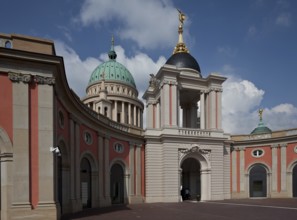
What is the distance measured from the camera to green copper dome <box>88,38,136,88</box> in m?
65.1

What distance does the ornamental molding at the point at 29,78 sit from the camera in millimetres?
14750

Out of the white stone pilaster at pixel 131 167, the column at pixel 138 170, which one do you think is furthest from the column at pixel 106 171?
the column at pixel 138 170

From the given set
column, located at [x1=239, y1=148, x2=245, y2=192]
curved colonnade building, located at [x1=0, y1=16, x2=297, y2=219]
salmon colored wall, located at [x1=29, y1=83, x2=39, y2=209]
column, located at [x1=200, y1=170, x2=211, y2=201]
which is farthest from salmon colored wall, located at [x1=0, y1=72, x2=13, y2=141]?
column, located at [x1=239, y1=148, x2=245, y2=192]

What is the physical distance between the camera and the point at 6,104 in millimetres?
14500

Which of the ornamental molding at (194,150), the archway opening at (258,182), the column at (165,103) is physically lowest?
the archway opening at (258,182)

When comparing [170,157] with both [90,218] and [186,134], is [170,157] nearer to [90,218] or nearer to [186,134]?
[186,134]

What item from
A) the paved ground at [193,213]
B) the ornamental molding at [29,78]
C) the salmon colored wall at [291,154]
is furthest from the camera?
the salmon colored wall at [291,154]

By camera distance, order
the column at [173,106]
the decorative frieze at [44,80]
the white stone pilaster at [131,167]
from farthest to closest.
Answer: the column at [173,106], the white stone pilaster at [131,167], the decorative frieze at [44,80]

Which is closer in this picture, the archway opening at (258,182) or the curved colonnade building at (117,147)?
the curved colonnade building at (117,147)

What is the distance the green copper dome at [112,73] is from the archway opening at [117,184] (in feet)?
119

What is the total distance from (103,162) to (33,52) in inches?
587

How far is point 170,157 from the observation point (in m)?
31.8

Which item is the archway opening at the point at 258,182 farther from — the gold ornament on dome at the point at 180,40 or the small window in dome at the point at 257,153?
the gold ornament on dome at the point at 180,40

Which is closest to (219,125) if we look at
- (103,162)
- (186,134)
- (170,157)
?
(186,134)
